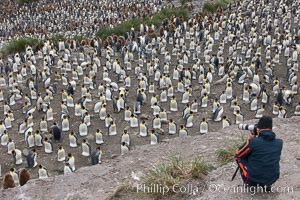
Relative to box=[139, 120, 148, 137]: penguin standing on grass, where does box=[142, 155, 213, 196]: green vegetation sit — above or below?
above

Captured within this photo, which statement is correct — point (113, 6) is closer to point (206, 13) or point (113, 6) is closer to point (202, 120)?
point (206, 13)

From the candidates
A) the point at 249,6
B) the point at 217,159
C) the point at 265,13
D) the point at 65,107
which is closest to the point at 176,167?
the point at 217,159

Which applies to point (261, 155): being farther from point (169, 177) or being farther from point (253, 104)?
point (253, 104)

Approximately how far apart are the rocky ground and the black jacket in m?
0.33

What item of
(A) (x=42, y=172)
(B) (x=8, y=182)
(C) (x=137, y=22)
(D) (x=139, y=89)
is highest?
(C) (x=137, y=22)

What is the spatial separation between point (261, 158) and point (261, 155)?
4 cm

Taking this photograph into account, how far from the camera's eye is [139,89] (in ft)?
52.4

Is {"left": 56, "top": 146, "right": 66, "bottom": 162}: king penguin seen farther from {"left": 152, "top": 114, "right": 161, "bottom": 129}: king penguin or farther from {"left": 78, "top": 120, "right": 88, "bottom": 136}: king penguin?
{"left": 152, "top": 114, "right": 161, "bottom": 129}: king penguin

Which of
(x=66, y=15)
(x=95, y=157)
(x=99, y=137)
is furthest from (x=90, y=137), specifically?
(x=66, y=15)

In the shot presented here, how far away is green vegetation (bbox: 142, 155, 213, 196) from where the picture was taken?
702 centimetres

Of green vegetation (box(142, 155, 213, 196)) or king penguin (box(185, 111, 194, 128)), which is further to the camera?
king penguin (box(185, 111, 194, 128))

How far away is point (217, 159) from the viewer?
830cm

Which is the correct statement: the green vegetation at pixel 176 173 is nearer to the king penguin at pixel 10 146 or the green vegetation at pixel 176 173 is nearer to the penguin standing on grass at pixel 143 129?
the penguin standing on grass at pixel 143 129

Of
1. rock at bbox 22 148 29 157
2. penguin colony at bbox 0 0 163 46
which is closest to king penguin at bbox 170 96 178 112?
rock at bbox 22 148 29 157
